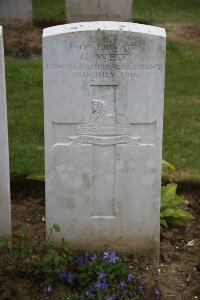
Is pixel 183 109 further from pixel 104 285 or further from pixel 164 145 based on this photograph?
pixel 104 285

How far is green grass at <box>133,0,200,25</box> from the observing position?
455 inches

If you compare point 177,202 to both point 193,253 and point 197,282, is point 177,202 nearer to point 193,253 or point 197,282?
point 193,253

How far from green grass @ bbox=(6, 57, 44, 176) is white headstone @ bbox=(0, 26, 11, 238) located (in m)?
1.11

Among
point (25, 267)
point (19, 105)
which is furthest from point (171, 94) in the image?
point (25, 267)

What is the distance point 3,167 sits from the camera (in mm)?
4336

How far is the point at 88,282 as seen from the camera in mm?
4102

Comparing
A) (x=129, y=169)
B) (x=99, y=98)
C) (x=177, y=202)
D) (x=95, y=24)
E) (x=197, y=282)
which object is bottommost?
(x=197, y=282)

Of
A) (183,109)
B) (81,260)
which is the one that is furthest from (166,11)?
(81,260)

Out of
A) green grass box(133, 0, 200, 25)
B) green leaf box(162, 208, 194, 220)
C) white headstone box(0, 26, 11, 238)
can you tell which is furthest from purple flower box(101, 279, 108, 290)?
green grass box(133, 0, 200, 25)

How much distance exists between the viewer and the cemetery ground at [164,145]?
14.1ft

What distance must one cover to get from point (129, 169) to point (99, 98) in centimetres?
53

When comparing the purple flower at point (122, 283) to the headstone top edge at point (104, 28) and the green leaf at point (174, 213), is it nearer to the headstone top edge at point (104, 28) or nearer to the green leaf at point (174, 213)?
the green leaf at point (174, 213)

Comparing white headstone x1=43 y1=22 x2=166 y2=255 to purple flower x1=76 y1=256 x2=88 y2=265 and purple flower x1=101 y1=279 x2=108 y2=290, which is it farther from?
purple flower x1=101 y1=279 x2=108 y2=290

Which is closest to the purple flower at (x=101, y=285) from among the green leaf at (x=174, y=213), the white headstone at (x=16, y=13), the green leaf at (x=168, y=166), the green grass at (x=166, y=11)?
the green leaf at (x=174, y=213)
